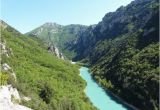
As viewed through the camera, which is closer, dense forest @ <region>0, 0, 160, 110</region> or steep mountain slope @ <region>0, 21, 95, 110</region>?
steep mountain slope @ <region>0, 21, 95, 110</region>

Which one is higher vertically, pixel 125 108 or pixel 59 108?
pixel 59 108

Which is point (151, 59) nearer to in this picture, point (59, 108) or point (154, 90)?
point (154, 90)

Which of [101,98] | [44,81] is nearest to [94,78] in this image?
[101,98]

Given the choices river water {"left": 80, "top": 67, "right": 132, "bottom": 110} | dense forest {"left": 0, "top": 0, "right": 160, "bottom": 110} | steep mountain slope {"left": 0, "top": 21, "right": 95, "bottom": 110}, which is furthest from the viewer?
river water {"left": 80, "top": 67, "right": 132, "bottom": 110}

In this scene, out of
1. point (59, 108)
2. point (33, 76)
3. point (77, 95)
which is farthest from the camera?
point (33, 76)

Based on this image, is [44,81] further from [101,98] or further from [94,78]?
[94,78]

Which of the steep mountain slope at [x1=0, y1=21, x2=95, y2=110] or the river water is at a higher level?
the steep mountain slope at [x1=0, y1=21, x2=95, y2=110]

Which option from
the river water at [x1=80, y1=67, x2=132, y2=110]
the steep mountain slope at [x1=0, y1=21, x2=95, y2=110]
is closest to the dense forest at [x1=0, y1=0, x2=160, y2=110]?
the steep mountain slope at [x1=0, y1=21, x2=95, y2=110]

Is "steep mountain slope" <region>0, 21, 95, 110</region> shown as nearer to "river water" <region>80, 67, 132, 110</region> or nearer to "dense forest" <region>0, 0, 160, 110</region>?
"dense forest" <region>0, 0, 160, 110</region>

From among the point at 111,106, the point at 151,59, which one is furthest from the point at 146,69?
the point at 111,106
